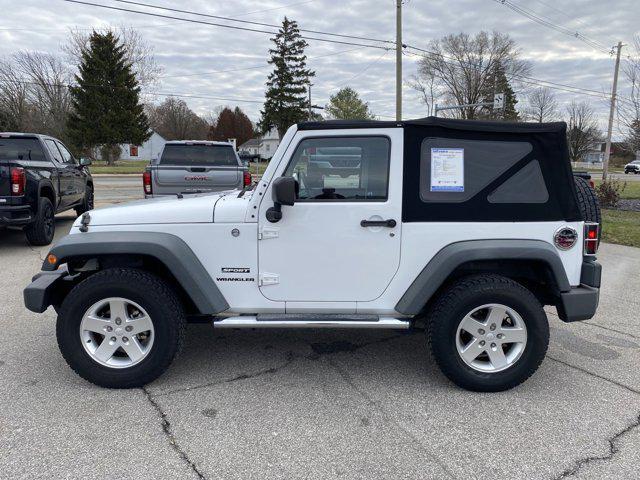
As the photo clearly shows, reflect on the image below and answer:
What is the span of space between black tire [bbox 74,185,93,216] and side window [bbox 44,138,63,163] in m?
1.72

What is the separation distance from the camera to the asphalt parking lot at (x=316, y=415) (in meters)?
2.56

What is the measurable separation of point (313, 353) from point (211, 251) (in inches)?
51.3

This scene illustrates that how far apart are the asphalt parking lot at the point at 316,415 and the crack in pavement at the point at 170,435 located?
0.03 ft

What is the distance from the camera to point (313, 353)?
401 centimetres

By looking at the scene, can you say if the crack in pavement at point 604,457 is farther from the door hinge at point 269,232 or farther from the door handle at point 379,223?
the door hinge at point 269,232

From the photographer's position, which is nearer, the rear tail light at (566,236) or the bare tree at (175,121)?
the rear tail light at (566,236)

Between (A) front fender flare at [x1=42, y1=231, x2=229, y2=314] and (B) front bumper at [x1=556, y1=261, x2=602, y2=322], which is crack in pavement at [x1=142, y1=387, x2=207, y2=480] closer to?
(A) front fender flare at [x1=42, y1=231, x2=229, y2=314]

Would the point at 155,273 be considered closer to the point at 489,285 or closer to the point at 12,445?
the point at 12,445

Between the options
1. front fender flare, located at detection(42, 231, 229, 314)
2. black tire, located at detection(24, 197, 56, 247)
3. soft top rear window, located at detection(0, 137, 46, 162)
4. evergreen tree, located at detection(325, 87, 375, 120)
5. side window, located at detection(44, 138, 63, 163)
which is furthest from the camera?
evergreen tree, located at detection(325, 87, 375, 120)

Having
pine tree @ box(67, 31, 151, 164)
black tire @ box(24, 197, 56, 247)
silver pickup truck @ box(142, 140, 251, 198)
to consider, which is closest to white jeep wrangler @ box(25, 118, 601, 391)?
black tire @ box(24, 197, 56, 247)

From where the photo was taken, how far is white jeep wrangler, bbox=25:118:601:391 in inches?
128

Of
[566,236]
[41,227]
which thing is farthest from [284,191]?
[41,227]

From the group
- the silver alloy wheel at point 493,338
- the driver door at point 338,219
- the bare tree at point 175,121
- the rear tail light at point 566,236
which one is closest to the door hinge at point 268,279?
the driver door at point 338,219

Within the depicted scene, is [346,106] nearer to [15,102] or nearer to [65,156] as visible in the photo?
[15,102]
